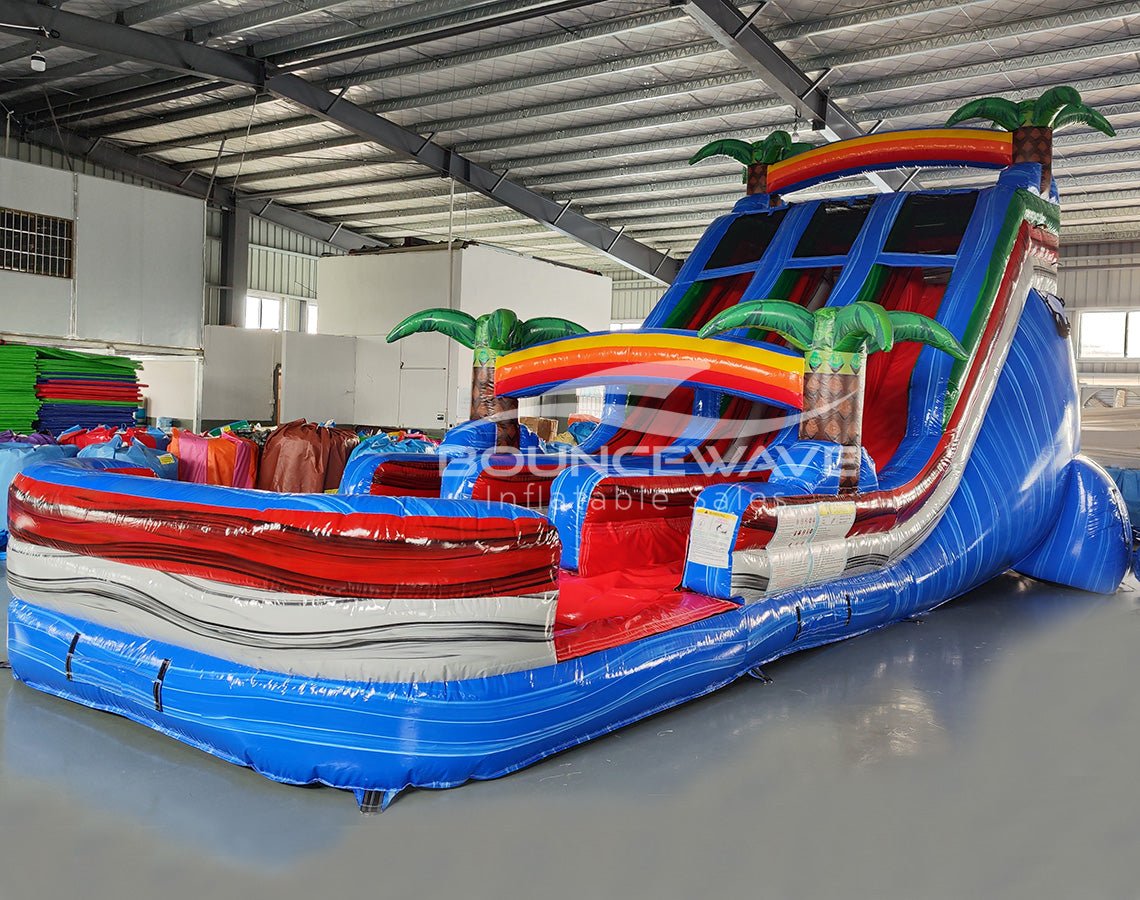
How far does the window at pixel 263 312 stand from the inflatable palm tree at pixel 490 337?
35.8 feet

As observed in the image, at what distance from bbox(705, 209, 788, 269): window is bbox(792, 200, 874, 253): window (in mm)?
221

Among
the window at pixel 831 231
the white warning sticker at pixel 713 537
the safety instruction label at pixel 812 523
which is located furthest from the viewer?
the window at pixel 831 231

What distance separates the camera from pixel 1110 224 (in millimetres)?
→ 12055

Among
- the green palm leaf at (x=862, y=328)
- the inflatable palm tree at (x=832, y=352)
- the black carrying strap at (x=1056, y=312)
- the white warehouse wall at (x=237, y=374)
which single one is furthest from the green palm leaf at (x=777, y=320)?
the white warehouse wall at (x=237, y=374)

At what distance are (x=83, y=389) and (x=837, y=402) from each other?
5.47 m

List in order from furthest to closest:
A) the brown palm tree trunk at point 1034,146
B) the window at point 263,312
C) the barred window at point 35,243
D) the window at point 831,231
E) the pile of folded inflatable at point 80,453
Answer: the window at point 263,312 → the barred window at point 35,243 → the window at point 831,231 → the brown palm tree trunk at point 1034,146 → the pile of folded inflatable at point 80,453

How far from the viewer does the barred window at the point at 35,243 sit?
279 inches

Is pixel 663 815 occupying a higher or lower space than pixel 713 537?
lower

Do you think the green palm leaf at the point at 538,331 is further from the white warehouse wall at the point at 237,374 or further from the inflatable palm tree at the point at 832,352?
the white warehouse wall at the point at 237,374

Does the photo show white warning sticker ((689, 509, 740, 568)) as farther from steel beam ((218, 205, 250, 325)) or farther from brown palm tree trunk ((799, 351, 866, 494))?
steel beam ((218, 205, 250, 325))

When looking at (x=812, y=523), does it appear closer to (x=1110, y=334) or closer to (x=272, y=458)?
(x=272, y=458)

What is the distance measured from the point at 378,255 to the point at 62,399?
134 inches

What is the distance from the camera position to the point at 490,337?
12.4ft

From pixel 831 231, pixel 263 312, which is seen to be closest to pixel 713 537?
pixel 831 231
